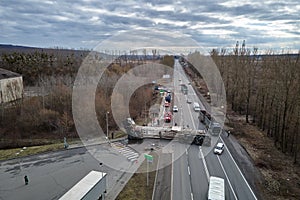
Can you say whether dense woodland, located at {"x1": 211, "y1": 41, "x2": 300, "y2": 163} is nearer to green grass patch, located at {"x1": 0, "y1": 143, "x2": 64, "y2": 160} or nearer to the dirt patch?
the dirt patch

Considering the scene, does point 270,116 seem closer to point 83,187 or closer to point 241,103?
point 241,103

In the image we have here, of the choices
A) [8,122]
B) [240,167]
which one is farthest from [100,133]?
[240,167]

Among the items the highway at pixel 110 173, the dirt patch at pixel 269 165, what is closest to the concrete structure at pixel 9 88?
the highway at pixel 110 173

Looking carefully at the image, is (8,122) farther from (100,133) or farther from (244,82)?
(244,82)

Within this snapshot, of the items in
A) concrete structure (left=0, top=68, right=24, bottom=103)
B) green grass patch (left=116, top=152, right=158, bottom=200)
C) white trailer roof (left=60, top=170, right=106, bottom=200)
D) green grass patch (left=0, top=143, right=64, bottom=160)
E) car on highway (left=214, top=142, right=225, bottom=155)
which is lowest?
green grass patch (left=0, top=143, right=64, bottom=160)

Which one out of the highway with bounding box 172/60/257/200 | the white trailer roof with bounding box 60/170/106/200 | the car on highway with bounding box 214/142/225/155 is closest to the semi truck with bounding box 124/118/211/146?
the highway with bounding box 172/60/257/200

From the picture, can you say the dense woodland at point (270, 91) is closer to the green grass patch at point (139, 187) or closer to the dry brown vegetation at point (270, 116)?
the dry brown vegetation at point (270, 116)

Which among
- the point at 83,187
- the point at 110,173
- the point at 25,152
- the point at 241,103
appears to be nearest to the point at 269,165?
the point at 110,173
